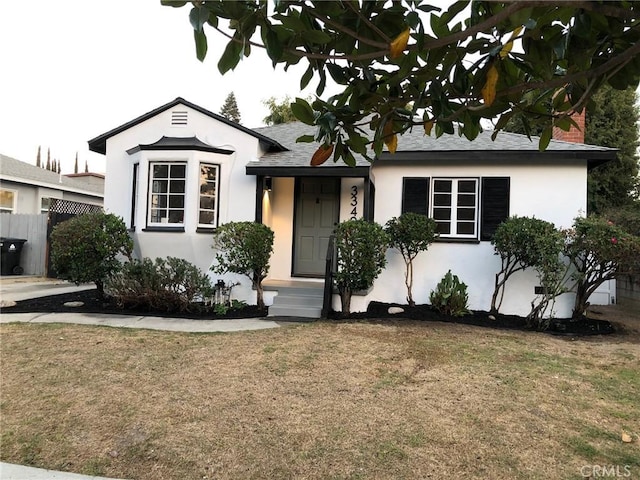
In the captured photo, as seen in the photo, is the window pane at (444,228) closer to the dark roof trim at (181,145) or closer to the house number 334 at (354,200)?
the house number 334 at (354,200)

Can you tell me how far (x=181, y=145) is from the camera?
842 centimetres

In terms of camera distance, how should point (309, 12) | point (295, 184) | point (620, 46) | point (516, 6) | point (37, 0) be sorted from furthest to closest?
point (295, 184) → point (37, 0) → point (620, 46) → point (309, 12) → point (516, 6)

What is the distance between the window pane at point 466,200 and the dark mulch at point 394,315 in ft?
7.45

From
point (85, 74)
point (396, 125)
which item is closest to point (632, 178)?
point (396, 125)

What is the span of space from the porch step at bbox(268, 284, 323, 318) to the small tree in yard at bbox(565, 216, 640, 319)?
4727 mm

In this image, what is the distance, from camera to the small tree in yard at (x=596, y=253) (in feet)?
22.4

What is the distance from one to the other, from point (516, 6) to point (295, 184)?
26.4 ft

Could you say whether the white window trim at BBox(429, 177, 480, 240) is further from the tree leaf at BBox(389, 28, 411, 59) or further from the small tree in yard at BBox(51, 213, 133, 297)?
the tree leaf at BBox(389, 28, 411, 59)

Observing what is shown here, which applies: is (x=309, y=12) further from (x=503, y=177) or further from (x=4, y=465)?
(x=503, y=177)

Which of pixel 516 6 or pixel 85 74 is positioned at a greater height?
pixel 85 74

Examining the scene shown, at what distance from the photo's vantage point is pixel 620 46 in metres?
2.18

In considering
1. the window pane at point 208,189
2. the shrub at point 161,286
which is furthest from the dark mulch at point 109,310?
the window pane at point 208,189

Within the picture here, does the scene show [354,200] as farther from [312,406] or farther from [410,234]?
[312,406]

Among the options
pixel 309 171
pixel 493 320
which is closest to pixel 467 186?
pixel 493 320
